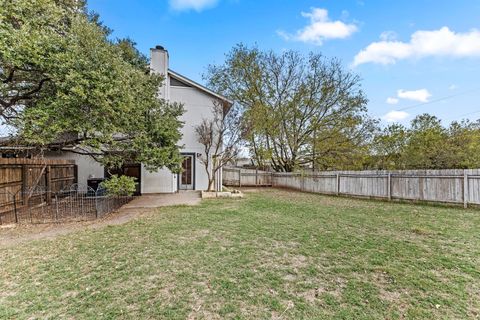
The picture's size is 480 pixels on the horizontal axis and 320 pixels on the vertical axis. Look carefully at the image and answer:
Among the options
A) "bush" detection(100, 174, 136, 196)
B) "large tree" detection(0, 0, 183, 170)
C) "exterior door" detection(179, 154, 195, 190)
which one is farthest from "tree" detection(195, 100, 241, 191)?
"large tree" detection(0, 0, 183, 170)

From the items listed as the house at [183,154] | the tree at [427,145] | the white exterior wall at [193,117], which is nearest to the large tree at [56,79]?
the house at [183,154]

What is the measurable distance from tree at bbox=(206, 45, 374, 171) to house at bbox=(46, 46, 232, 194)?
12.6ft

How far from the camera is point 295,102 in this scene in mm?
17875

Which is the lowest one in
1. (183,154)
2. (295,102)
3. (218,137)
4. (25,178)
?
(25,178)

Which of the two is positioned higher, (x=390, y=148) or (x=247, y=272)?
(x=390, y=148)

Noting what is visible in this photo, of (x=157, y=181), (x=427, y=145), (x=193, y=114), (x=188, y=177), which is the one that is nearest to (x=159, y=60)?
(x=193, y=114)

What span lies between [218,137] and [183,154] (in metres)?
2.20

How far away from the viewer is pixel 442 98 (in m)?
17.4

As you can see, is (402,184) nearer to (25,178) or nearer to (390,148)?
(390,148)

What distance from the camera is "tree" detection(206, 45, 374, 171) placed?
672 inches

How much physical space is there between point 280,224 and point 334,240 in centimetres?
167

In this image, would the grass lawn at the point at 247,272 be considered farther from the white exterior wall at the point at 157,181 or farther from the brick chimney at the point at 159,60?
the brick chimney at the point at 159,60

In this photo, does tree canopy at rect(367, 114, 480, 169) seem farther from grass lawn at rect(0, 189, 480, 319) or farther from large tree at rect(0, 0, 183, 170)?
large tree at rect(0, 0, 183, 170)

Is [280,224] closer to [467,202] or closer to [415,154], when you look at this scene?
[467,202]
